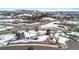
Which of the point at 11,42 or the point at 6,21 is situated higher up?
the point at 6,21

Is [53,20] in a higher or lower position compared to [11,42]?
higher
